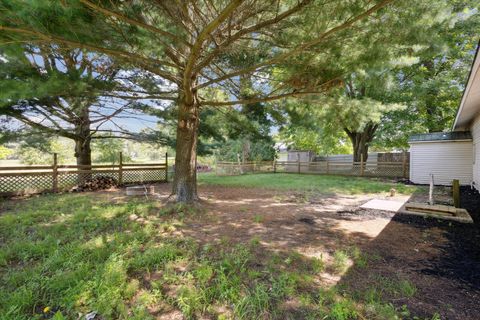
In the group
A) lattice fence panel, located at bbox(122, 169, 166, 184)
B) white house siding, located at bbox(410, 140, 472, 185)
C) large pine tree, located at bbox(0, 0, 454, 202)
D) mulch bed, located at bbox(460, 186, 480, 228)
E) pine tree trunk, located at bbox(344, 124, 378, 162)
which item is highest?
large pine tree, located at bbox(0, 0, 454, 202)

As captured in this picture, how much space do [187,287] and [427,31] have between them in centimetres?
472

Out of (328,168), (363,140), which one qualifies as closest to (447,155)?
(363,140)

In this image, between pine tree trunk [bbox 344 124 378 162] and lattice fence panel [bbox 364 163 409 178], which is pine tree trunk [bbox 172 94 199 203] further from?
pine tree trunk [bbox 344 124 378 162]

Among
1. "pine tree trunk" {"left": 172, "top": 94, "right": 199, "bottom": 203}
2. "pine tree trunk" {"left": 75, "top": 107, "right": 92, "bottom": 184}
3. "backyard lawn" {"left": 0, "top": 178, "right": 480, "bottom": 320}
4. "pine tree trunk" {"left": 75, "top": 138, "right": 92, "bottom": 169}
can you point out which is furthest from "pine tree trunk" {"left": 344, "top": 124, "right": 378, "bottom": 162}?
"pine tree trunk" {"left": 75, "top": 138, "right": 92, "bottom": 169}

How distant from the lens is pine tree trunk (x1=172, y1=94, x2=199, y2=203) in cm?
525

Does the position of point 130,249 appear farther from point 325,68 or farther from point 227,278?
point 325,68

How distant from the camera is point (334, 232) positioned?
3820 millimetres

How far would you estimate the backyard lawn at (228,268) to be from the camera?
6.26 ft

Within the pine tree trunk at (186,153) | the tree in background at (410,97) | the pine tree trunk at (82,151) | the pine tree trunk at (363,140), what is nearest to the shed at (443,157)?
the tree in background at (410,97)

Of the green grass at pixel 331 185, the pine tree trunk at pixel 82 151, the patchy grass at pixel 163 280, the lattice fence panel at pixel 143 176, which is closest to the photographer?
the patchy grass at pixel 163 280

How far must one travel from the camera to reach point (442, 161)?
9.05 metres

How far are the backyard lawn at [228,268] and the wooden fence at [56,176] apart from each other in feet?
10.6

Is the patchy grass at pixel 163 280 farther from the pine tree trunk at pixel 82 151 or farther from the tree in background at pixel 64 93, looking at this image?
the pine tree trunk at pixel 82 151

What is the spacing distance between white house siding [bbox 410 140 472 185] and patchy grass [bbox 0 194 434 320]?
9097mm
